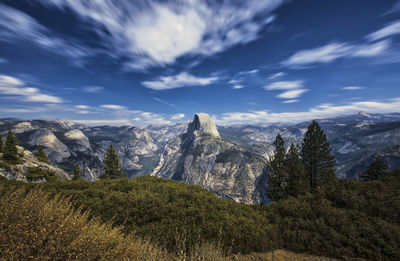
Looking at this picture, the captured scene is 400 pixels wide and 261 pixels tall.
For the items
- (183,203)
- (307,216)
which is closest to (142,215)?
(183,203)

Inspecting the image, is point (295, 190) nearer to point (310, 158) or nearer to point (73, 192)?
point (310, 158)

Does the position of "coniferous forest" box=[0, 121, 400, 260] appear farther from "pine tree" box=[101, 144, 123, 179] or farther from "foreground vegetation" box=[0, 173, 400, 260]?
"pine tree" box=[101, 144, 123, 179]

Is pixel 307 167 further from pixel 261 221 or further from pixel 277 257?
pixel 277 257

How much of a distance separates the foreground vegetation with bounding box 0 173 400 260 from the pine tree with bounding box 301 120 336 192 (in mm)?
21120

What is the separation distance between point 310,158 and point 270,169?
8327 mm

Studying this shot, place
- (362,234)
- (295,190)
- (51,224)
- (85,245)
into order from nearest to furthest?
(85,245), (51,224), (362,234), (295,190)

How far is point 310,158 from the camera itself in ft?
98.6

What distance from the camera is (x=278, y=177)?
28.5 metres

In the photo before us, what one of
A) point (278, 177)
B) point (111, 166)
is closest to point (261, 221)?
point (278, 177)

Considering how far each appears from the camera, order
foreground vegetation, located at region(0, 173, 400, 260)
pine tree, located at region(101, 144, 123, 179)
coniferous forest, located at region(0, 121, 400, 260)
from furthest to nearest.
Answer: pine tree, located at region(101, 144, 123, 179) → foreground vegetation, located at region(0, 173, 400, 260) → coniferous forest, located at region(0, 121, 400, 260)

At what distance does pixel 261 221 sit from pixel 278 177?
897 inches

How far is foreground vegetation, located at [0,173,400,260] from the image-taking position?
670 centimetres

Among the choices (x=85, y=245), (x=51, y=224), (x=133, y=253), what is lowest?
(x=133, y=253)

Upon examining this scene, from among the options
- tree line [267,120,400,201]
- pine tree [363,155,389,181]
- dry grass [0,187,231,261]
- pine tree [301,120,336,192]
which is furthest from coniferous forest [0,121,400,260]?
pine tree [363,155,389,181]
